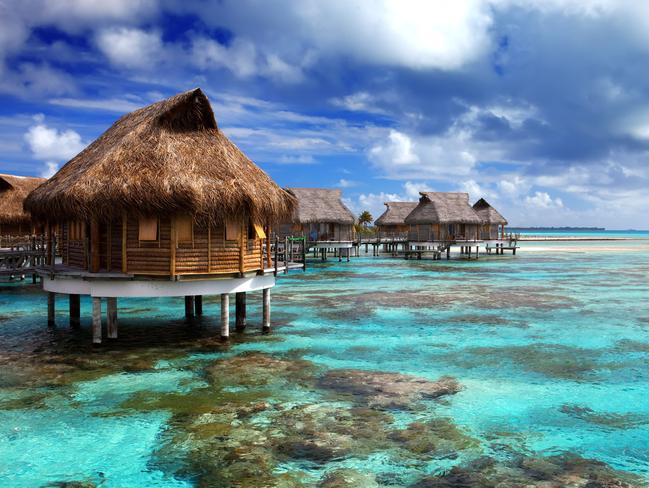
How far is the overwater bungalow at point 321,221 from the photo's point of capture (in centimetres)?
5141

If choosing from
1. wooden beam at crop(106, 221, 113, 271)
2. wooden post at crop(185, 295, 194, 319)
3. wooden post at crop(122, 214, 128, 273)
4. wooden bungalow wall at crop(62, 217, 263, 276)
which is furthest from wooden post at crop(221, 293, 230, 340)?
wooden post at crop(185, 295, 194, 319)

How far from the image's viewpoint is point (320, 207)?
5284cm

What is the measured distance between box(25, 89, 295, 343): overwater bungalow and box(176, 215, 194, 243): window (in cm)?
3

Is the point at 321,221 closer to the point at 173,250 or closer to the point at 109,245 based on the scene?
the point at 109,245

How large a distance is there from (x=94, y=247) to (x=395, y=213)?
5747 centimetres

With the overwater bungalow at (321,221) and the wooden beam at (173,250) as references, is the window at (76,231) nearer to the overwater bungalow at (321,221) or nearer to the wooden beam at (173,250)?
the wooden beam at (173,250)

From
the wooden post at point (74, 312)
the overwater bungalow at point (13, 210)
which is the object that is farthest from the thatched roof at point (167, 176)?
the overwater bungalow at point (13, 210)

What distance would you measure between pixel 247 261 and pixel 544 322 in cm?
1057

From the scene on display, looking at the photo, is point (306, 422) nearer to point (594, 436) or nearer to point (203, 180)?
point (594, 436)

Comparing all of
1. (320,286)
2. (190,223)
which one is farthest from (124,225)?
(320,286)

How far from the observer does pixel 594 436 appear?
9195mm

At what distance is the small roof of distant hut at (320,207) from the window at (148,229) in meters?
36.4

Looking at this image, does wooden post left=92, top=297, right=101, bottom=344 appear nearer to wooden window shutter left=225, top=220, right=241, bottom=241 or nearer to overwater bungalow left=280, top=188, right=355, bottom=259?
wooden window shutter left=225, top=220, right=241, bottom=241

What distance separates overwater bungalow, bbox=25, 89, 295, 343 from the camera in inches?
548
